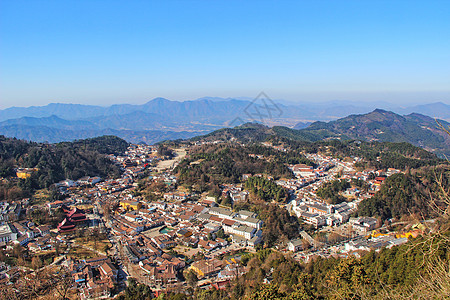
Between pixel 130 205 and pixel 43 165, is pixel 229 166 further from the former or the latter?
pixel 43 165

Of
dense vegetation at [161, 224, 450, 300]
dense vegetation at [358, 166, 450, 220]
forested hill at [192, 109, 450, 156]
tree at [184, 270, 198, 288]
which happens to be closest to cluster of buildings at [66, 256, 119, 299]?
tree at [184, 270, 198, 288]

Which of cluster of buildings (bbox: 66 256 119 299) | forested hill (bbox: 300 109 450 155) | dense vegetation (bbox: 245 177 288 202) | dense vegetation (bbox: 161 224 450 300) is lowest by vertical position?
forested hill (bbox: 300 109 450 155)

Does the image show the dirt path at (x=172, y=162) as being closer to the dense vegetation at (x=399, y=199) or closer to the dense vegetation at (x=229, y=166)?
the dense vegetation at (x=229, y=166)

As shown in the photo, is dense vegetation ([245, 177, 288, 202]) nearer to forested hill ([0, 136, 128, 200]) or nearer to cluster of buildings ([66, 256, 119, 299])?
cluster of buildings ([66, 256, 119, 299])

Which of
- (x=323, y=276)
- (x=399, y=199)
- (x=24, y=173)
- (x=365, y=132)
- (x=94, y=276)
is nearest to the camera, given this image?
(x=323, y=276)

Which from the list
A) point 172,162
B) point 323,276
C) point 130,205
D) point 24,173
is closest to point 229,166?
point 172,162
